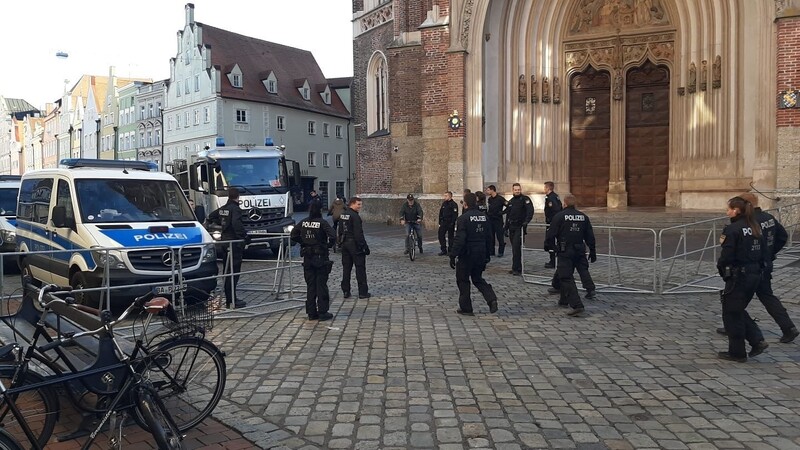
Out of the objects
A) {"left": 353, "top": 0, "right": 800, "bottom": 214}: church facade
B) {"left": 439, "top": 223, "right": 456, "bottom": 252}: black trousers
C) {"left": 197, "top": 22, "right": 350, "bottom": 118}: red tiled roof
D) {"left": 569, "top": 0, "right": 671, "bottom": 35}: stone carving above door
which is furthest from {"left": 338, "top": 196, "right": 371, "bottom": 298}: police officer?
{"left": 197, "top": 22, "right": 350, "bottom": 118}: red tiled roof

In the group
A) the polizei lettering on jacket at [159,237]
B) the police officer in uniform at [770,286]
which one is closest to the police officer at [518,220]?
the police officer in uniform at [770,286]

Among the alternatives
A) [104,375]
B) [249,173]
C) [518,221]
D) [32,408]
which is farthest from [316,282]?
[249,173]

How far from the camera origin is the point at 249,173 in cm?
1722

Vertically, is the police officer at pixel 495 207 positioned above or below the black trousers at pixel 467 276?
above

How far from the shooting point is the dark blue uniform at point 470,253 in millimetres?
8961

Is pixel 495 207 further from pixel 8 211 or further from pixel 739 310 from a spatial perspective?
pixel 8 211

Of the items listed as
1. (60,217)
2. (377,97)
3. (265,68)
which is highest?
(265,68)

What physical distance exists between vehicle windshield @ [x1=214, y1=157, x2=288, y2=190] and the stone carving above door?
1173 centimetres

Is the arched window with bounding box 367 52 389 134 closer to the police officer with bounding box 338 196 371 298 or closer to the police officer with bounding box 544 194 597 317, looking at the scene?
the police officer with bounding box 338 196 371 298

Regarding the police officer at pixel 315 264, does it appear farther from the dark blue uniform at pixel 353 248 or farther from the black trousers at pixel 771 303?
the black trousers at pixel 771 303

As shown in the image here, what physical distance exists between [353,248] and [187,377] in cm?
615

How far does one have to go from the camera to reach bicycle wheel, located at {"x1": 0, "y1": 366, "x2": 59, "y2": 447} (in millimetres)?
3705

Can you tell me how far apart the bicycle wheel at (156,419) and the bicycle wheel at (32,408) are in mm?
540

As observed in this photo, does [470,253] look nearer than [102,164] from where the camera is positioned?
Yes
